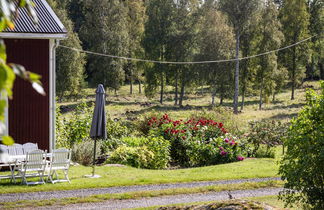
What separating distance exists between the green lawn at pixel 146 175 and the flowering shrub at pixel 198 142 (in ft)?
3.26

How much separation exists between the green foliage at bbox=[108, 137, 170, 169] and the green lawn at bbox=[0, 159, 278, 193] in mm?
972

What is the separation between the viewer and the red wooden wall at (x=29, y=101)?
47.4 feet

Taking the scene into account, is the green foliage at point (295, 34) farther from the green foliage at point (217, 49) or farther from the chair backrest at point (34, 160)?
the chair backrest at point (34, 160)

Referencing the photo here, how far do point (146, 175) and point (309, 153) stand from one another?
6.71m

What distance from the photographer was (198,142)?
17.4 metres

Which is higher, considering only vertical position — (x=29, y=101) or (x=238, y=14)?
(x=238, y=14)

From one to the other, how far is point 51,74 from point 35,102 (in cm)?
99

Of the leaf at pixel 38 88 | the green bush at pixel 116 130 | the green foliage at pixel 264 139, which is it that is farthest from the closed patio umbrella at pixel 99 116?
the leaf at pixel 38 88

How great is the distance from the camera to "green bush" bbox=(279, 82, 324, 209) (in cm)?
797

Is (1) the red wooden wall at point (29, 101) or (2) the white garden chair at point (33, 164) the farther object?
(1) the red wooden wall at point (29, 101)

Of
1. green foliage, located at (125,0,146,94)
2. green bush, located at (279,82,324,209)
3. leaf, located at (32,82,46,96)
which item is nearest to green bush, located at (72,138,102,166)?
green bush, located at (279,82,324,209)

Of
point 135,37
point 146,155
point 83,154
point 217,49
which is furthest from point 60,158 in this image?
point 135,37

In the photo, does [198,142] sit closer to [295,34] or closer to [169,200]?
[169,200]

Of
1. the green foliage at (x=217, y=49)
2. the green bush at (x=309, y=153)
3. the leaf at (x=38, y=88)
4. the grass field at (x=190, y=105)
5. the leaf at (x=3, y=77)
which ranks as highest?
the green foliage at (x=217, y=49)
